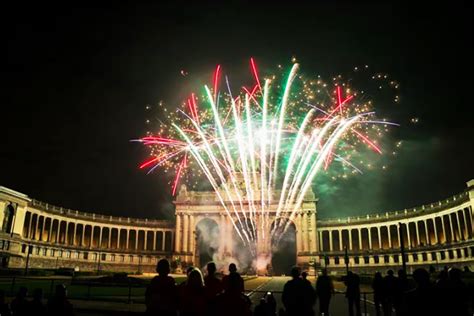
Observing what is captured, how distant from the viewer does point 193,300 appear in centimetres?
818

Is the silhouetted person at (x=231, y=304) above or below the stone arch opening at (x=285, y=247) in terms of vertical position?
below

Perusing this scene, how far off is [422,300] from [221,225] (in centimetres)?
8908

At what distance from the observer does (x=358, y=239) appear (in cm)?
9462

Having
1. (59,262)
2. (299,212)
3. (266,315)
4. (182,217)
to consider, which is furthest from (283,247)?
(266,315)

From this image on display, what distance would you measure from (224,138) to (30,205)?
51506 mm

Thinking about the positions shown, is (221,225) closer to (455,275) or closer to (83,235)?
(83,235)

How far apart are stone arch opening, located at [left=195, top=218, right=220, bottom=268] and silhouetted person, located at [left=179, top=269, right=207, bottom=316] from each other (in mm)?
88459

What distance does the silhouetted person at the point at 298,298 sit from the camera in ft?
29.2

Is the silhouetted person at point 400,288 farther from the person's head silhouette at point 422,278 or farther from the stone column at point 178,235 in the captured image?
the stone column at point 178,235

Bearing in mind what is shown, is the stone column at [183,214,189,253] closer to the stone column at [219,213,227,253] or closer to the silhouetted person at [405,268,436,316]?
the stone column at [219,213,227,253]

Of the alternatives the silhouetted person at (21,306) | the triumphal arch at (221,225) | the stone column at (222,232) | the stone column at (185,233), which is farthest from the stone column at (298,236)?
the silhouetted person at (21,306)

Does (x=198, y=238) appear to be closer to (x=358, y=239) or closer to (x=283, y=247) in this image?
(x=283, y=247)

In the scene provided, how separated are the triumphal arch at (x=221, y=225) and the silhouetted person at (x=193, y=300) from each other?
80.0 metres

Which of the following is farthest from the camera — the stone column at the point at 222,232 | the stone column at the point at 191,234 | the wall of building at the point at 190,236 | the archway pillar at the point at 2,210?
the stone column at the point at 191,234
